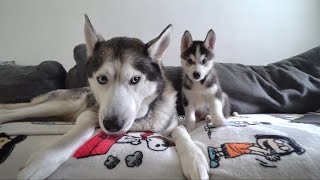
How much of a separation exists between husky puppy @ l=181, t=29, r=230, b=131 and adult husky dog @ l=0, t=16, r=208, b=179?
0.21 meters

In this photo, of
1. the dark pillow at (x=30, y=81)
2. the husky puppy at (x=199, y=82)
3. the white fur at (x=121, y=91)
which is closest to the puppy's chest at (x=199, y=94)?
the husky puppy at (x=199, y=82)

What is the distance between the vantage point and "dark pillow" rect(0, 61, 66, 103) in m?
1.77

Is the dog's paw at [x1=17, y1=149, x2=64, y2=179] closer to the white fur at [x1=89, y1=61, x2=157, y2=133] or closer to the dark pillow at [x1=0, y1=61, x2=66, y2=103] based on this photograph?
the white fur at [x1=89, y1=61, x2=157, y2=133]

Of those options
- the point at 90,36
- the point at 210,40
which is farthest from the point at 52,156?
the point at 210,40

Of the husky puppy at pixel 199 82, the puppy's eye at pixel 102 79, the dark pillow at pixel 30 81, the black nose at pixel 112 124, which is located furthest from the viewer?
the dark pillow at pixel 30 81

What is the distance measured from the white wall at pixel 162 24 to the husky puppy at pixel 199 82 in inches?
→ 33.8

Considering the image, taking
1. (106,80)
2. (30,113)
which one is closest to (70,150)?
(106,80)

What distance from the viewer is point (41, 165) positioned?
762mm

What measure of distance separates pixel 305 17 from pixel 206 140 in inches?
86.5

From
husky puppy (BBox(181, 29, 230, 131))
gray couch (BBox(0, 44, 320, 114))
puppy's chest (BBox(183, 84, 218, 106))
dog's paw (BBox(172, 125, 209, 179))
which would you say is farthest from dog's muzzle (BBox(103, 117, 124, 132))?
gray couch (BBox(0, 44, 320, 114))

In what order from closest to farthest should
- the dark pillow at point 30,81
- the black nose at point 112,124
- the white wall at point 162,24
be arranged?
the black nose at point 112,124 → the dark pillow at point 30,81 → the white wall at point 162,24

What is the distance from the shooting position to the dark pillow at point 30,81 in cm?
177

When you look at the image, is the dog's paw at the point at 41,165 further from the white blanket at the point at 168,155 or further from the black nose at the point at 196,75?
the black nose at the point at 196,75

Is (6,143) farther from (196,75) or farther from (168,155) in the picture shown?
(196,75)
